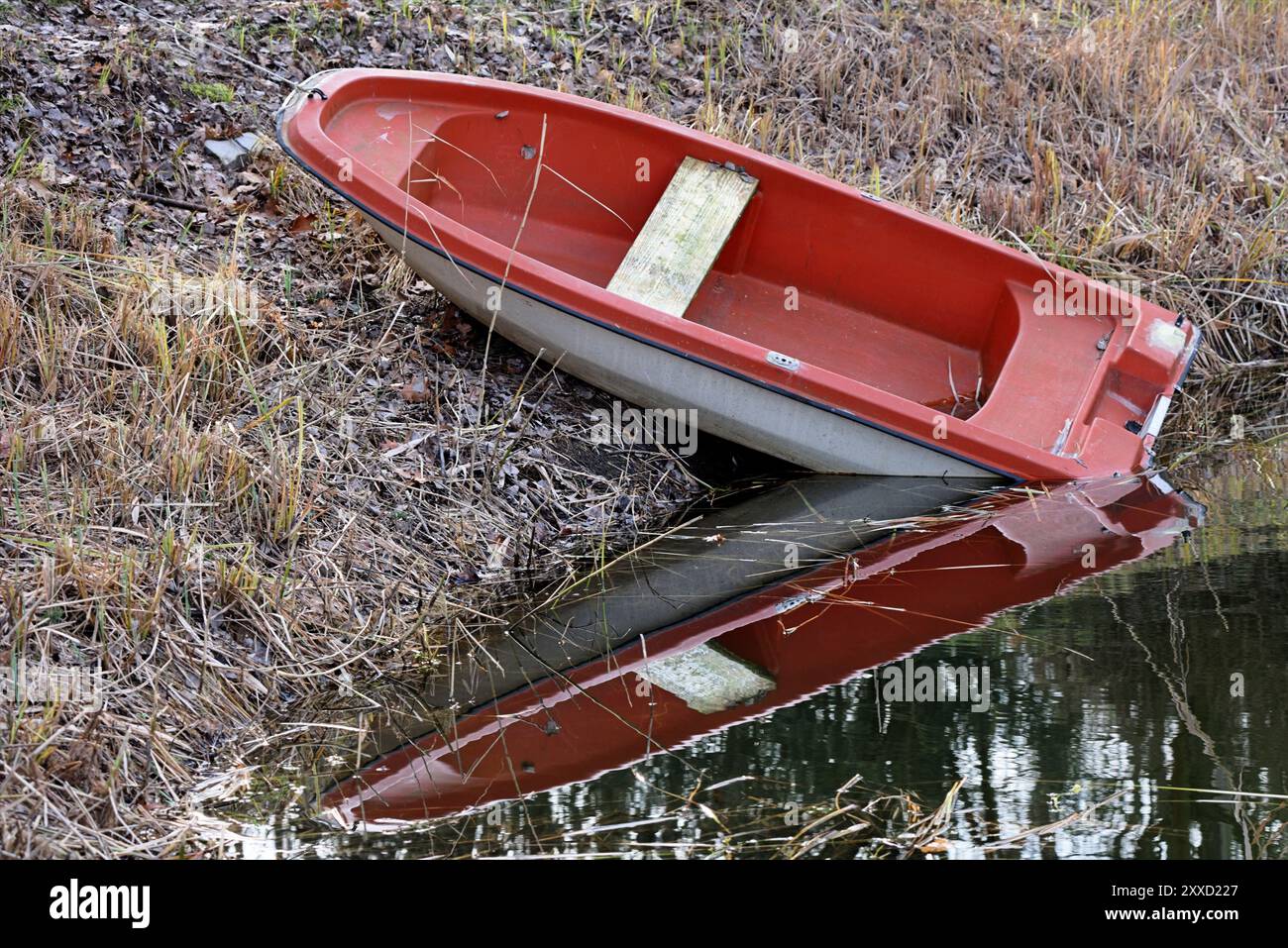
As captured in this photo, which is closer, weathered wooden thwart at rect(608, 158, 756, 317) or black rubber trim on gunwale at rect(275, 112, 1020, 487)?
black rubber trim on gunwale at rect(275, 112, 1020, 487)

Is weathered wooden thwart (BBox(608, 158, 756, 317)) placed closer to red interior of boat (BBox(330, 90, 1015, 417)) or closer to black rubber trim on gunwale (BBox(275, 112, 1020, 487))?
red interior of boat (BBox(330, 90, 1015, 417))

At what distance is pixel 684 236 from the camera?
537cm

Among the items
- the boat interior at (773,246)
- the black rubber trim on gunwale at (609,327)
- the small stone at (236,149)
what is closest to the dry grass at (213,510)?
the black rubber trim on gunwale at (609,327)

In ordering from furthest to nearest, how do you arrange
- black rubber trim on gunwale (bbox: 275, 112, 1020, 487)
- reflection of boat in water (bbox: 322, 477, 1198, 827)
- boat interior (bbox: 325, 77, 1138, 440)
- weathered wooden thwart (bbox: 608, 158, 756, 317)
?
boat interior (bbox: 325, 77, 1138, 440)
weathered wooden thwart (bbox: 608, 158, 756, 317)
black rubber trim on gunwale (bbox: 275, 112, 1020, 487)
reflection of boat in water (bbox: 322, 477, 1198, 827)

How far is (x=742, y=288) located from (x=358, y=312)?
173 cm

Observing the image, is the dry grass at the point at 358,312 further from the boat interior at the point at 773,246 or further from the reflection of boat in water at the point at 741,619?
the boat interior at the point at 773,246

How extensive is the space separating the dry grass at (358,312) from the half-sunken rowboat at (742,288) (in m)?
0.46

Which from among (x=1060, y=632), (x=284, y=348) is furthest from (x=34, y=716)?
(x=1060, y=632)

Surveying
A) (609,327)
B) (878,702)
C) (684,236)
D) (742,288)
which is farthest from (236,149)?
(878,702)

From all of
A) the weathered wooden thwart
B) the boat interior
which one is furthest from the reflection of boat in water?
the weathered wooden thwart

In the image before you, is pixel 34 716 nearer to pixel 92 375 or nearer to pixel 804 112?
pixel 92 375

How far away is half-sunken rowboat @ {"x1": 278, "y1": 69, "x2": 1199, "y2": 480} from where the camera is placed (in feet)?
15.4

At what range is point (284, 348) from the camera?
15.8ft

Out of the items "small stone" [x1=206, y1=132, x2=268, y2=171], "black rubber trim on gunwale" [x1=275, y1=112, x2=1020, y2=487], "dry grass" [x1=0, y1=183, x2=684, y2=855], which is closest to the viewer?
"dry grass" [x1=0, y1=183, x2=684, y2=855]
